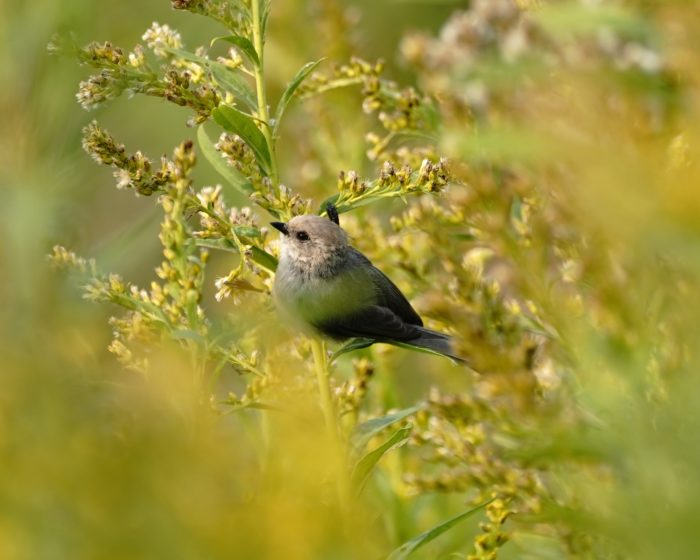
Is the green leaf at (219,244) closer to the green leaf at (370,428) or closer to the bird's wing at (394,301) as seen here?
the green leaf at (370,428)

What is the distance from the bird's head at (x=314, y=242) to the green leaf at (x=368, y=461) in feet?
3.77

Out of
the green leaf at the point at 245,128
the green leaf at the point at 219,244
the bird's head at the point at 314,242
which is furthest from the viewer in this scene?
the bird's head at the point at 314,242

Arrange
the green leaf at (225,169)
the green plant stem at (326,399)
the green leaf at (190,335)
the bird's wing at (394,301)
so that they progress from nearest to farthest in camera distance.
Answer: the green leaf at (190,335), the green plant stem at (326,399), the green leaf at (225,169), the bird's wing at (394,301)

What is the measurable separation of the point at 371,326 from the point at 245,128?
4.21 ft

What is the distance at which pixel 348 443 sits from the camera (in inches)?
84.5

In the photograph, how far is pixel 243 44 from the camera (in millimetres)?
2053

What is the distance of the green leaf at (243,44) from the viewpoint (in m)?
2.00

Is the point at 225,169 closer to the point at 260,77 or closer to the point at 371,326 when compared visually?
the point at 260,77

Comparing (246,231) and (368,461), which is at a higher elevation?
(246,231)

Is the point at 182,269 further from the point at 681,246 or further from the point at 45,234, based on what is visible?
the point at 681,246

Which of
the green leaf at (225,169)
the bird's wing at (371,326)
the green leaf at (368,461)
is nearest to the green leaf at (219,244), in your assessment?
the green leaf at (225,169)

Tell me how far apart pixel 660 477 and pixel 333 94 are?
306 cm

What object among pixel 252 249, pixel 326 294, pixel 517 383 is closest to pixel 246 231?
pixel 252 249

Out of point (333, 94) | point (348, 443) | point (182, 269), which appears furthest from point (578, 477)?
point (333, 94)
